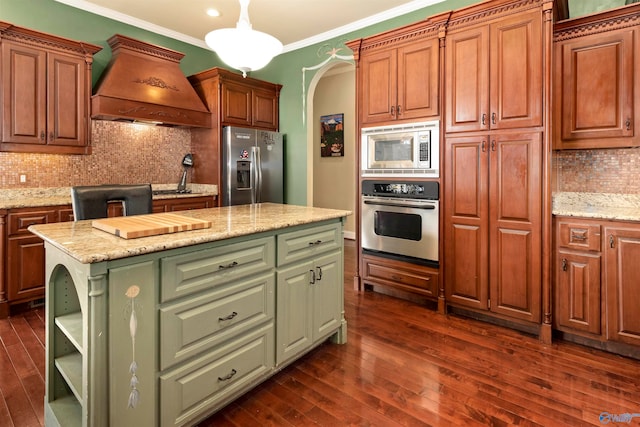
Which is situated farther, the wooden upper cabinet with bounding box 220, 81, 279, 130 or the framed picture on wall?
the framed picture on wall

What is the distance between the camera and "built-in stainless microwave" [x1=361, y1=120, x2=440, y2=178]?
3044mm

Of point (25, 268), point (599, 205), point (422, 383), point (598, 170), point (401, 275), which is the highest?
point (598, 170)

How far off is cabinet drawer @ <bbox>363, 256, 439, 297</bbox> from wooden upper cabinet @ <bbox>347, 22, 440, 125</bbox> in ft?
4.31

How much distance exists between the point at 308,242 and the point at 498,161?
161 centimetres

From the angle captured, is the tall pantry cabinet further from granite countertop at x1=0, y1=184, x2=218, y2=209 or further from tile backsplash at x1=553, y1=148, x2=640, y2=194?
granite countertop at x1=0, y1=184, x2=218, y2=209

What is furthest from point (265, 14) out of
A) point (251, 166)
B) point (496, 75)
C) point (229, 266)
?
point (229, 266)

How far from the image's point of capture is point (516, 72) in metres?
2.60

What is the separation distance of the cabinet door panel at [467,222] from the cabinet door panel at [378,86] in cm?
70

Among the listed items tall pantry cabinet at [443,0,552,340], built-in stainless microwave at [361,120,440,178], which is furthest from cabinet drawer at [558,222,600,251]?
built-in stainless microwave at [361,120,440,178]

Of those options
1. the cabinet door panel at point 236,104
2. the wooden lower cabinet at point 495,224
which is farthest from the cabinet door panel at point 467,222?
the cabinet door panel at point 236,104

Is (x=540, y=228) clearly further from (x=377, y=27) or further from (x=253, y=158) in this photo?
(x=253, y=158)

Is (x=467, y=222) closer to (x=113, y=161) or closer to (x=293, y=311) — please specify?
(x=293, y=311)

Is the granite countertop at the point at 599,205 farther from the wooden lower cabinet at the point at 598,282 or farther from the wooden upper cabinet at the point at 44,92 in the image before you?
the wooden upper cabinet at the point at 44,92

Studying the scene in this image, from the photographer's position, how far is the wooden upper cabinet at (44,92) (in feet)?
10.2
